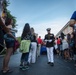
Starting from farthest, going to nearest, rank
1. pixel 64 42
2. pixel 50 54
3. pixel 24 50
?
pixel 64 42
pixel 50 54
pixel 24 50

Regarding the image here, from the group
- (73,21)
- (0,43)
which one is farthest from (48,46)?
(0,43)

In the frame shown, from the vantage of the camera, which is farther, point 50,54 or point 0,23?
point 50,54

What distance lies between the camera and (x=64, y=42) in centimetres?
1405

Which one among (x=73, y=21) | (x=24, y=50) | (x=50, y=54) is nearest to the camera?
(x=73, y=21)

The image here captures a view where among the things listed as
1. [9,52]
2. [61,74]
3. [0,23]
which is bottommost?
[61,74]

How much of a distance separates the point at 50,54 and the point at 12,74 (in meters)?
3.98

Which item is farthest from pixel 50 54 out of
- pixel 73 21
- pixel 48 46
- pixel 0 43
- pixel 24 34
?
pixel 0 43

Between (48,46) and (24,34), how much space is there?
2316 millimetres

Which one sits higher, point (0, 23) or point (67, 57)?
point (0, 23)

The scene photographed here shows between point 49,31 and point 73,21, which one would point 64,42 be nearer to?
point 49,31

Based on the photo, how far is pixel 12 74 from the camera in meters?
6.71

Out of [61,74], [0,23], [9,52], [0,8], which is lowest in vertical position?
[61,74]

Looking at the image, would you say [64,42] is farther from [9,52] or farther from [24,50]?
[9,52]

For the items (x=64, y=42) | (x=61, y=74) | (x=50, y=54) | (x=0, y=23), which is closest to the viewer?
(x=0, y=23)
